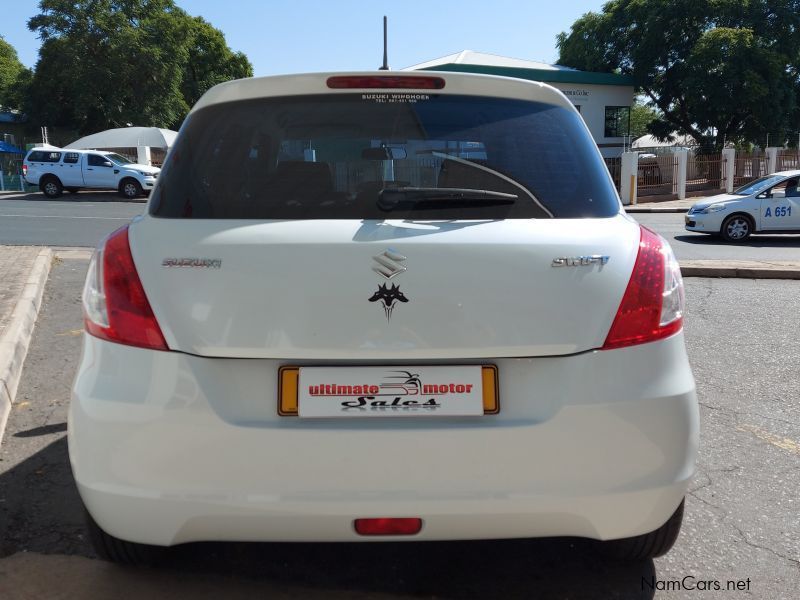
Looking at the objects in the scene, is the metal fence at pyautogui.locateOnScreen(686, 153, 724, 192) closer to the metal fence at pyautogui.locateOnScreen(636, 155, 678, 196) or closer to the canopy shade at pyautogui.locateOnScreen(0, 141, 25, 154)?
the metal fence at pyautogui.locateOnScreen(636, 155, 678, 196)

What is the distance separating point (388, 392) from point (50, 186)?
1184 inches

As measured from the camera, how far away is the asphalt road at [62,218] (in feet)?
46.6

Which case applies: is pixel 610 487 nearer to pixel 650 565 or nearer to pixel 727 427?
pixel 650 565

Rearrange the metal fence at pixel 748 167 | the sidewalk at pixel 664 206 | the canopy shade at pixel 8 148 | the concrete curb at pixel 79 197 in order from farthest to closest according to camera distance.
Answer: the canopy shade at pixel 8 148, the metal fence at pixel 748 167, the concrete curb at pixel 79 197, the sidewalk at pixel 664 206

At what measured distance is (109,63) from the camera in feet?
134

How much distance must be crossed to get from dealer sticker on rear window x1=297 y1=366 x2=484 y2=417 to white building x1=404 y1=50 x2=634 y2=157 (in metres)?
34.3

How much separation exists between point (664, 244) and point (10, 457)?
310cm

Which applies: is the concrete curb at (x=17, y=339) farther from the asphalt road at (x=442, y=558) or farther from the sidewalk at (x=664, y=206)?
the sidewalk at (x=664, y=206)

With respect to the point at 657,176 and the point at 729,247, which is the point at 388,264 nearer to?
the point at 729,247

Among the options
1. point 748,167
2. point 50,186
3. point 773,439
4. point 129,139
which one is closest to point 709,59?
point 748,167

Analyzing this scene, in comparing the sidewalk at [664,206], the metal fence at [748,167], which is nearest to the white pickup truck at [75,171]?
the sidewalk at [664,206]

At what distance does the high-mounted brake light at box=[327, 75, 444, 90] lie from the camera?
247 centimetres

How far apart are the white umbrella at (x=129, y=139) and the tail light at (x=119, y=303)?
3420 cm

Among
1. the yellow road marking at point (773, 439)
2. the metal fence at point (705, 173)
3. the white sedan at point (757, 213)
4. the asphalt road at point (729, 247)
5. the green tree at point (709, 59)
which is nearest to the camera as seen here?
the yellow road marking at point (773, 439)
